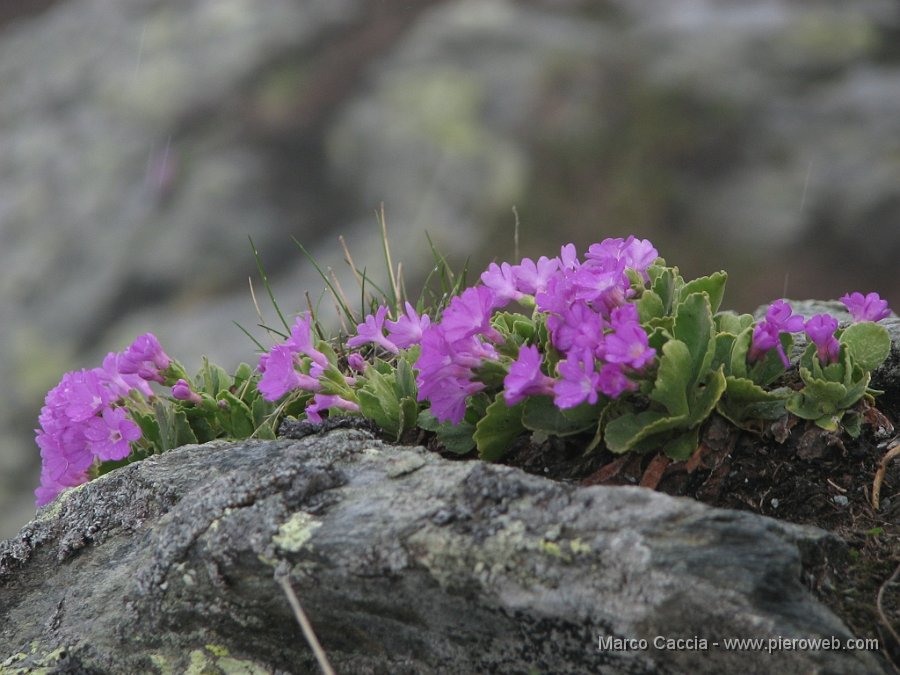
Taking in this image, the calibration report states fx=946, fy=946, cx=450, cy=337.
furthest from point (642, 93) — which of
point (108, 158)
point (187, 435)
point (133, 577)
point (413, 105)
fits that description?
point (133, 577)

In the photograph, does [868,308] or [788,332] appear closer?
[788,332]

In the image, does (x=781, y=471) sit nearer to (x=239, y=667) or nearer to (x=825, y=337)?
(x=825, y=337)

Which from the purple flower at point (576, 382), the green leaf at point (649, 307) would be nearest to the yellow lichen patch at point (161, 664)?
the purple flower at point (576, 382)

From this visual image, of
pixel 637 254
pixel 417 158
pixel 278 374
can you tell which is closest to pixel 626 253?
pixel 637 254

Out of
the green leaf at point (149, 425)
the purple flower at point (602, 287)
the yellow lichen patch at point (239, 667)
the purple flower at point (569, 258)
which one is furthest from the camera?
the green leaf at point (149, 425)

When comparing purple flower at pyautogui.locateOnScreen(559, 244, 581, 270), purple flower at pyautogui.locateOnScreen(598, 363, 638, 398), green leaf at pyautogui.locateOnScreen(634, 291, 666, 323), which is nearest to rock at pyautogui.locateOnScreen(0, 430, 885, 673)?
purple flower at pyautogui.locateOnScreen(598, 363, 638, 398)

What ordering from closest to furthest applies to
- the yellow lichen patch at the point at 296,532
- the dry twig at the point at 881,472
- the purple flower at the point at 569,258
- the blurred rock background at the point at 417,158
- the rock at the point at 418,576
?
1. the rock at the point at 418,576
2. the yellow lichen patch at the point at 296,532
3. the dry twig at the point at 881,472
4. the purple flower at the point at 569,258
5. the blurred rock background at the point at 417,158

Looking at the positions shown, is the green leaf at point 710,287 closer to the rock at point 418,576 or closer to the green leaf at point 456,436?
the green leaf at point 456,436
